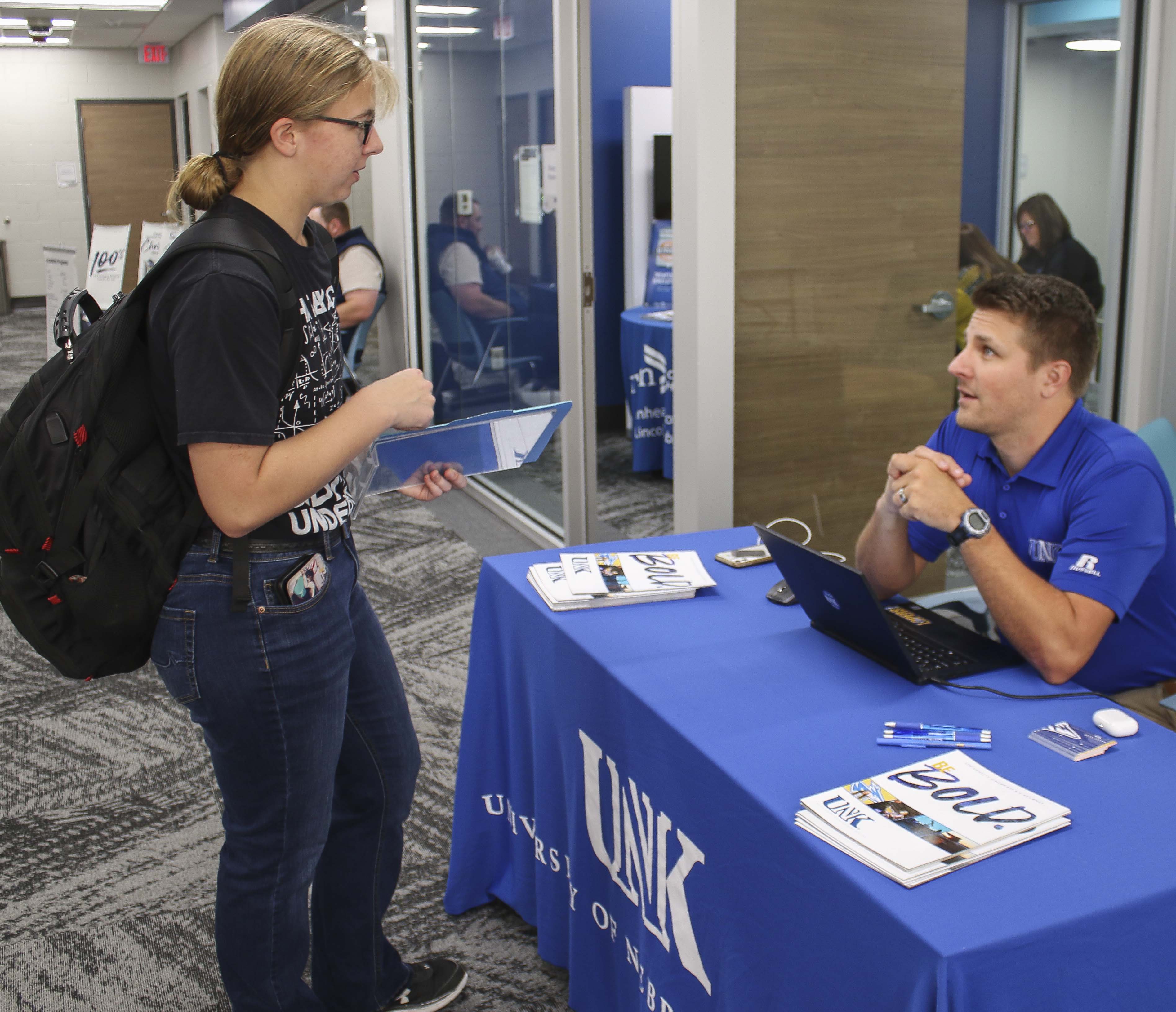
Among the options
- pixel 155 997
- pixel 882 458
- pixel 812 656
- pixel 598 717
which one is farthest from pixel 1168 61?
pixel 155 997

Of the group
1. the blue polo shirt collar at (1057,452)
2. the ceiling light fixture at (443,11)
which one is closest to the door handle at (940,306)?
the blue polo shirt collar at (1057,452)

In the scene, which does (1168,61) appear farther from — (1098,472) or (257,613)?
(257,613)

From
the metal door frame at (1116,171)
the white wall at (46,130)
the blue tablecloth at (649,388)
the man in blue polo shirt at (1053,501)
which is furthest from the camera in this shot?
the white wall at (46,130)

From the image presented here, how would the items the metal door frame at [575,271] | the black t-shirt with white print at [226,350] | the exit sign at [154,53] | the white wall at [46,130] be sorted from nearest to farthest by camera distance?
the black t-shirt with white print at [226,350], the metal door frame at [575,271], the exit sign at [154,53], the white wall at [46,130]

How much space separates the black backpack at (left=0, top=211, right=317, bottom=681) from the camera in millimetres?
1235

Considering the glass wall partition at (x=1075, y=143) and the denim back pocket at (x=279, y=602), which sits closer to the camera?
the denim back pocket at (x=279, y=602)

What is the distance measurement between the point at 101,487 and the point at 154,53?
1413 centimetres

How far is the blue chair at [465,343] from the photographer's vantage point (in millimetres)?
4723

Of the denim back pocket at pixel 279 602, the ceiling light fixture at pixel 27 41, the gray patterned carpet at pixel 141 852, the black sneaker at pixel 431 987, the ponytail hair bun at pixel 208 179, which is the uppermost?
the ceiling light fixture at pixel 27 41

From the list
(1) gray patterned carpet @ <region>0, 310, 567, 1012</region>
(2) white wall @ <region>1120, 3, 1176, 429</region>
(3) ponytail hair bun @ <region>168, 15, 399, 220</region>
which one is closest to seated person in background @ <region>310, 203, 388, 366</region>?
(1) gray patterned carpet @ <region>0, 310, 567, 1012</region>

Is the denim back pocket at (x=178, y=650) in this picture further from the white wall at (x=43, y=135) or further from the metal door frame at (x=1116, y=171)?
the white wall at (x=43, y=135)

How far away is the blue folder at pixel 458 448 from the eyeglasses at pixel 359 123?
374 millimetres

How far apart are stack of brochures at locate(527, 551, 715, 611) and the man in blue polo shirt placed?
0.38 meters

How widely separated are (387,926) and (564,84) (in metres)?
2.96
